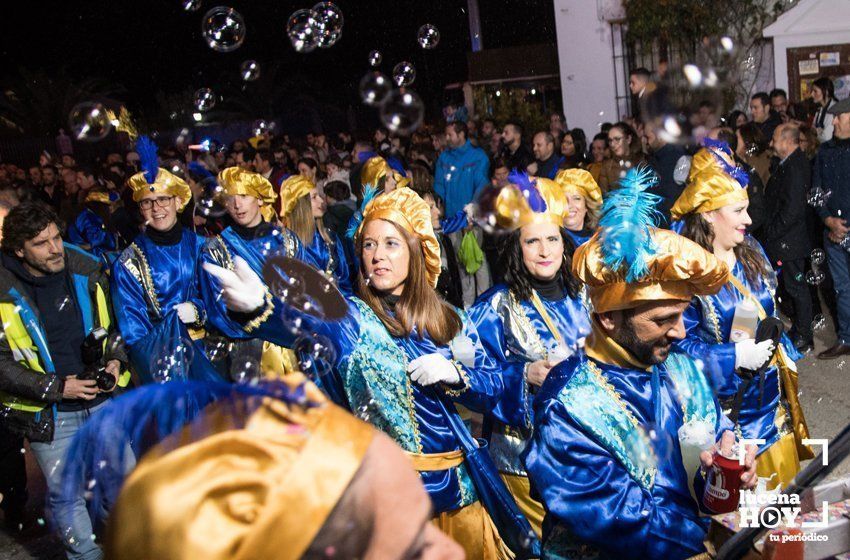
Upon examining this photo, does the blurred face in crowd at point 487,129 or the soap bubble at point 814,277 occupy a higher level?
the blurred face in crowd at point 487,129

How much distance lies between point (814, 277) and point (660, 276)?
537cm

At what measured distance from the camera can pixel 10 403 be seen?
4.10m

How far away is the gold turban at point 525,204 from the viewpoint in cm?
387

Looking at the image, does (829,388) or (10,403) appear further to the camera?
(829,388)

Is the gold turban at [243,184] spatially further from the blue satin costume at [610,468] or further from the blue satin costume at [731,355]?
the blue satin costume at [610,468]

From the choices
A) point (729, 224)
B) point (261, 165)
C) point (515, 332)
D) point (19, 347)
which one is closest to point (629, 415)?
point (515, 332)

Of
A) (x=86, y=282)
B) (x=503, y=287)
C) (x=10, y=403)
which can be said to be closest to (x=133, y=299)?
(x=86, y=282)

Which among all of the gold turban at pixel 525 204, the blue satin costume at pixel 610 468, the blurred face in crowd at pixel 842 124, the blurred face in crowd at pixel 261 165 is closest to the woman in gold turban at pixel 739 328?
the gold turban at pixel 525 204

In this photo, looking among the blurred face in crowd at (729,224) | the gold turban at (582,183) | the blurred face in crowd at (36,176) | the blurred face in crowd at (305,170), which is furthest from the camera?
the blurred face in crowd at (36,176)

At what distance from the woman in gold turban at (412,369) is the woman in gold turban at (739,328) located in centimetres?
92

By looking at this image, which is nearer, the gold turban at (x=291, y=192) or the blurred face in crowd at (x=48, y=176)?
the gold turban at (x=291, y=192)

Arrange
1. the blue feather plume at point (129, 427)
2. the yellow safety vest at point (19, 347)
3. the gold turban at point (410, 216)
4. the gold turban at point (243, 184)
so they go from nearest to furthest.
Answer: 1. the blue feather plume at point (129, 427)
2. the gold turban at point (410, 216)
3. the yellow safety vest at point (19, 347)
4. the gold turban at point (243, 184)

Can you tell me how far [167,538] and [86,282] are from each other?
3.67m

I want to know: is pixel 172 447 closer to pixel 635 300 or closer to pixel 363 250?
pixel 635 300
